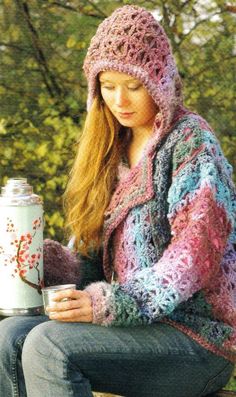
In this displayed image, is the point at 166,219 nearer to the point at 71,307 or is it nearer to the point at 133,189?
the point at 133,189

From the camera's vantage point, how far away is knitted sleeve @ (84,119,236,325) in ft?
7.61

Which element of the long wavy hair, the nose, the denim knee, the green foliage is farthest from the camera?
the green foliage

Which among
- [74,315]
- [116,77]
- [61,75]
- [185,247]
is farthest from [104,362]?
[61,75]

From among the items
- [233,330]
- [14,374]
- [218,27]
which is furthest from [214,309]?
[218,27]

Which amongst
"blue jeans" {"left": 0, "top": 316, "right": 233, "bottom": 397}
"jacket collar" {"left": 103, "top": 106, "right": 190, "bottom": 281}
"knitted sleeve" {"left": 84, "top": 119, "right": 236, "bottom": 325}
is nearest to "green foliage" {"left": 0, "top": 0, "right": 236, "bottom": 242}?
"jacket collar" {"left": 103, "top": 106, "right": 190, "bottom": 281}

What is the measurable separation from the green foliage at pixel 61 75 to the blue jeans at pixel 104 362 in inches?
68.6

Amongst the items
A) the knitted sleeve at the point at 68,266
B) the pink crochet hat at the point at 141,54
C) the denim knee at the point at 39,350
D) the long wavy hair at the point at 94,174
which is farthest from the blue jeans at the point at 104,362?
the pink crochet hat at the point at 141,54

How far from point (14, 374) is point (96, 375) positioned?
27cm

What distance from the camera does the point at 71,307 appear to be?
7.63 feet

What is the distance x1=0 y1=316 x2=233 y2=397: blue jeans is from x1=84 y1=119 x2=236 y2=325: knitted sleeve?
63 mm

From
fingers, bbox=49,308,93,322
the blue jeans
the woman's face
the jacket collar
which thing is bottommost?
the blue jeans

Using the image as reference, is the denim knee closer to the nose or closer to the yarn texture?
the yarn texture

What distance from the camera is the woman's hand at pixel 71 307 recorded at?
232 centimetres

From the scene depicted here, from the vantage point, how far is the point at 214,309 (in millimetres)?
2463
